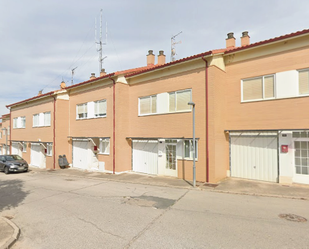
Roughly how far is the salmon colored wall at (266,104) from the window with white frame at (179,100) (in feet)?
7.43

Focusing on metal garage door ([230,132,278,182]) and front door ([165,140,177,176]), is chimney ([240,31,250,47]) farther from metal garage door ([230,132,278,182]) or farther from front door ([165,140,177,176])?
front door ([165,140,177,176])

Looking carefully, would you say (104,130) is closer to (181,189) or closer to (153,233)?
(181,189)

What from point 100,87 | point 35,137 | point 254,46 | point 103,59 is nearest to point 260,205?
point 254,46

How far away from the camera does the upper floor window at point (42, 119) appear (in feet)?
70.1

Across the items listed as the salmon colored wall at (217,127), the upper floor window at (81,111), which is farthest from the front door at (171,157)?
the upper floor window at (81,111)

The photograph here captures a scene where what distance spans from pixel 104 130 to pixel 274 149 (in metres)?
11.3

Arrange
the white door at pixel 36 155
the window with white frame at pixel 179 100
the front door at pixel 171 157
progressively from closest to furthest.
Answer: the window with white frame at pixel 179 100 → the front door at pixel 171 157 → the white door at pixel 36 155

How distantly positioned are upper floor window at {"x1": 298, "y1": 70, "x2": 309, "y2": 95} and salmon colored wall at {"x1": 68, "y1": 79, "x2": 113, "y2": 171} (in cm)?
1161

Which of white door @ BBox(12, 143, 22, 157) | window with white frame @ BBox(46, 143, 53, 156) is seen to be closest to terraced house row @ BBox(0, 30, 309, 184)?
window with white frame @ BBox(46, 143, 53, 156)

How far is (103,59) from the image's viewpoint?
22.9 meters

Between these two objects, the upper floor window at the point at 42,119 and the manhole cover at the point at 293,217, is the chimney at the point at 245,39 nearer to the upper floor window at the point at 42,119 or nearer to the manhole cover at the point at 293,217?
the manhole cover at the point at 293,217

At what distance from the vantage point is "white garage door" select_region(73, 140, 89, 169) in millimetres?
18302

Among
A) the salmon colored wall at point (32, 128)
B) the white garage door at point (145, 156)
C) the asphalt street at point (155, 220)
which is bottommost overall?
the asphalt street at point (155, 220)

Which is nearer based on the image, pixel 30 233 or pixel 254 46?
pixel 30 233
